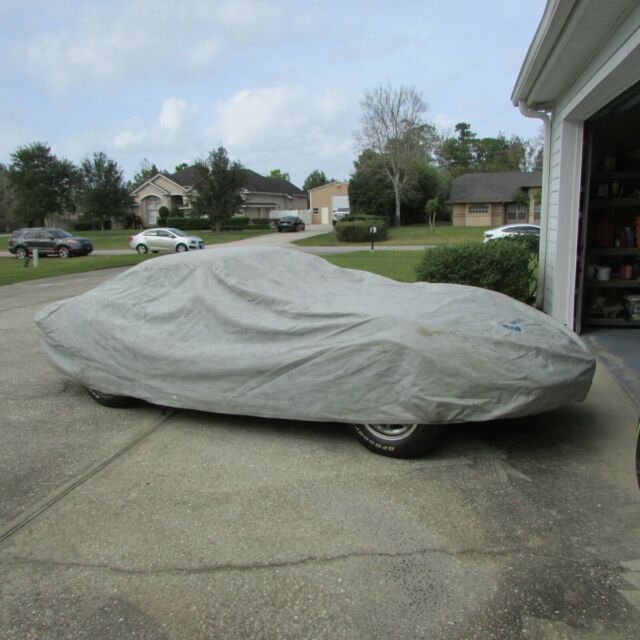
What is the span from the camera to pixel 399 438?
3445 millimetres

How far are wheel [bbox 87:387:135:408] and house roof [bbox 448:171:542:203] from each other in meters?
47.1

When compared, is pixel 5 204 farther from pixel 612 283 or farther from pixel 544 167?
pixel 612 283

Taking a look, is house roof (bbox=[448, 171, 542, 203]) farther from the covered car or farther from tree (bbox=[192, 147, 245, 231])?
the covered car

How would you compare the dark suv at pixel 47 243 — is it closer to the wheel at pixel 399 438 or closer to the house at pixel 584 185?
the house at pixel 584 185

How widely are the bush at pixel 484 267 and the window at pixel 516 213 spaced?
42.6 metres

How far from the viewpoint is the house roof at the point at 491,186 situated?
47594 millimetres

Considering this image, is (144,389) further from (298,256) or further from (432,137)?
(432,137)

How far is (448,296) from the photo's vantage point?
4.07 metres

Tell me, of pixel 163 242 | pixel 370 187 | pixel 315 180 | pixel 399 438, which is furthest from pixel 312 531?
pixel 315 180

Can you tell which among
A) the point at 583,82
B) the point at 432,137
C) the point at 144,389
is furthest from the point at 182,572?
the point at 432,137

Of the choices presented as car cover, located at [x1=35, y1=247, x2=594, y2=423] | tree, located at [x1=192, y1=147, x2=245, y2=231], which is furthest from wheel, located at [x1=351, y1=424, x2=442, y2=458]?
tree, located at [x1=192, y1=147, x2=245, y2=231]

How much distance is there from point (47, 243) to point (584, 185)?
27.1m

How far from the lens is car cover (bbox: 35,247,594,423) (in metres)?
3.23

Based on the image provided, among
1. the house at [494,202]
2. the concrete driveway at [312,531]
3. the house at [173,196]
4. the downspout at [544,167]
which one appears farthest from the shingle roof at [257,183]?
the concrete driveway at [312,531]
